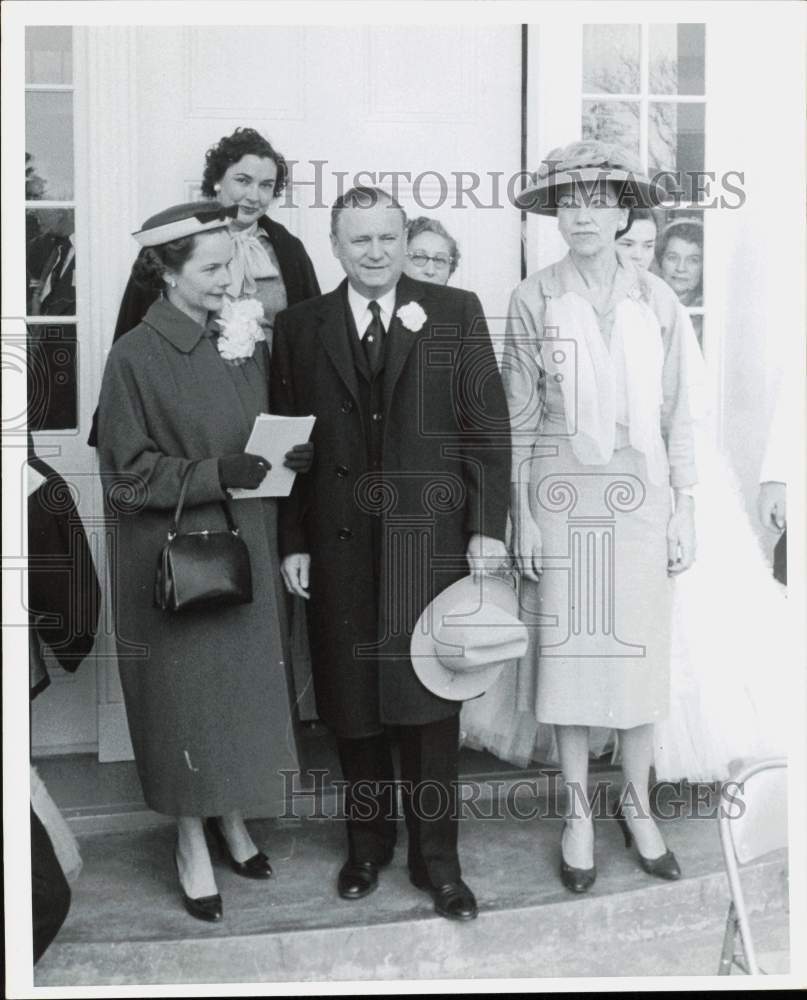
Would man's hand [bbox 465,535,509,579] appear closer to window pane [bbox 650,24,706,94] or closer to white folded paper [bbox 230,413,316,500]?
white folded paper [bbox 230,413,316,500]

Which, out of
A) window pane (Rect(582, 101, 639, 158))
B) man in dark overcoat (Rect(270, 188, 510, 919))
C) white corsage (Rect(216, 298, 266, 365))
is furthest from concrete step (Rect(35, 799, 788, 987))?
window pane (Rect(582, 101, 639, 158))

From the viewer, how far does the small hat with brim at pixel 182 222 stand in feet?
10.6

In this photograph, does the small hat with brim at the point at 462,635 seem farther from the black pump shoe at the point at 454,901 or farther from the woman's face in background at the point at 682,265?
the woman's face in background at the point at 682,265

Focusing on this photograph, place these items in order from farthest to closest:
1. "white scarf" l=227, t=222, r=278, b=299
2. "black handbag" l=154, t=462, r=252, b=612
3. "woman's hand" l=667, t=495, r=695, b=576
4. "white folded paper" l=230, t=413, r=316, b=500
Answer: "woman's hand" l=667, t=495, r=695, b=576, "white scarf" l=227, t=222, r=278, b=299, "white folded paper" l=230, t=413, r=316, b=500, "black handbag" l=154, t=462, r=252, b=612

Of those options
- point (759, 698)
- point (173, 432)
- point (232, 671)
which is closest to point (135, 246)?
point (173, 432)

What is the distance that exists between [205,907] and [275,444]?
1324mm

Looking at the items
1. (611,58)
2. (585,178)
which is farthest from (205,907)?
(611,58)

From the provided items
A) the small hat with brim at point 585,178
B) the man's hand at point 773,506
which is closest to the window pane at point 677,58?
the small hat with brim at point 585,178

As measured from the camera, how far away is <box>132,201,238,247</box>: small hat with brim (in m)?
3.24

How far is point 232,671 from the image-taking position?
3.30 metres

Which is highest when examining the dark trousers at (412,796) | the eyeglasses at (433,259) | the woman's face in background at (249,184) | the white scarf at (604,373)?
the woman's face in background at (249,184)

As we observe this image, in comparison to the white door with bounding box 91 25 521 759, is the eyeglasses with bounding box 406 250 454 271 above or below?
below

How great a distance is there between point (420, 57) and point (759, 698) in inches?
83.3

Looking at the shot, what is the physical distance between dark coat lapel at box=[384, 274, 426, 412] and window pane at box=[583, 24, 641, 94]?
0.81 meters
